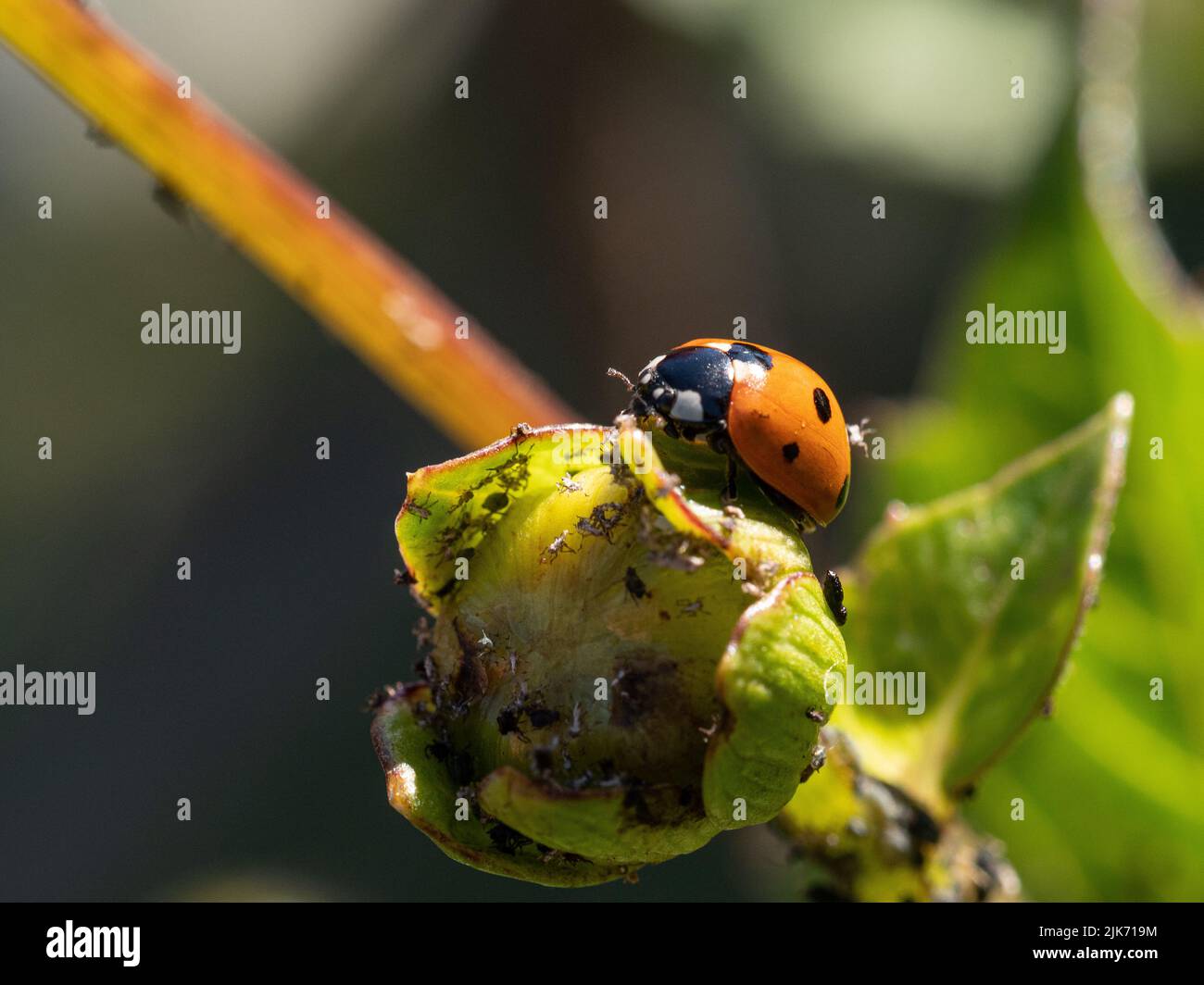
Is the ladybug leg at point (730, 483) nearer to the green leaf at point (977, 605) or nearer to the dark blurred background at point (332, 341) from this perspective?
the green leaf at point (977, 605)

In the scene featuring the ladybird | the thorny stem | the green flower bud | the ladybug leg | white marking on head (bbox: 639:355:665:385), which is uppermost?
the thorny stem

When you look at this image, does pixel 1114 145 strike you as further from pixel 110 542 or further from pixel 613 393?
pixel 110 542

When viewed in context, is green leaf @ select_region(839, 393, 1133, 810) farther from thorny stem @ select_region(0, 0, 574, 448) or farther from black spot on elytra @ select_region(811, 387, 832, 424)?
thorny stem @ select_region(0, 0, 574, 448)

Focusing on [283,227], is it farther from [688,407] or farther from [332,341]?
[332,341]

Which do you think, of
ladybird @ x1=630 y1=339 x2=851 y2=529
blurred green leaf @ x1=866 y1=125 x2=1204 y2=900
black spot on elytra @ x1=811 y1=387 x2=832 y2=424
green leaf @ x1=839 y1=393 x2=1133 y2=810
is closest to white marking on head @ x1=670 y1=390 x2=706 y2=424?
ladybird @ x1=630 y1=339 x2=851 y2=529

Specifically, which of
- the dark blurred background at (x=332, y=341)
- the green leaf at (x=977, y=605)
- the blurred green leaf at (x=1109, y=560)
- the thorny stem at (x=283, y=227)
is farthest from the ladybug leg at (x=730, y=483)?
the dark blurred background at (x=332, y=341)

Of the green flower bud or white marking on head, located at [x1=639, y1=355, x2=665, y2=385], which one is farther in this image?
white marking on head, located at [x1=639, y1=355, x2=665, y2=385]

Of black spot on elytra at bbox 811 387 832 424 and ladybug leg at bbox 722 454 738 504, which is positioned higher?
black spot on elytra at bbox 811 387 832 424
